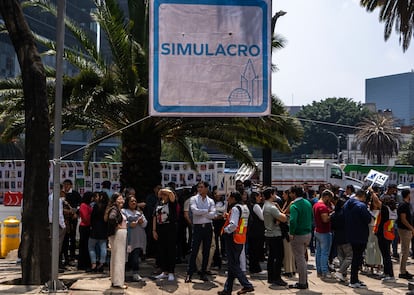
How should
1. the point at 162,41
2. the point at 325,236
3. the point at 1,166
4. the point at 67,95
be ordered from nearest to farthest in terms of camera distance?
1. the point at 162,41
2. the point at 325,236
3. the point at 67,95
4. the point at 1,166

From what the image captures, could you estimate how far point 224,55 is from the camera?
9.84m

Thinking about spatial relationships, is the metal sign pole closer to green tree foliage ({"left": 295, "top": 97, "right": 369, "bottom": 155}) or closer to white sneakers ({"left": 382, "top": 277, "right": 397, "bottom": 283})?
white sneakers ({"left": 382, "top": 277, "right": 397, "bottom": 283})

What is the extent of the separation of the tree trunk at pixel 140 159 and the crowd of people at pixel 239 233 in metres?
1.63

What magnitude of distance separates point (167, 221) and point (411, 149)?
215ft

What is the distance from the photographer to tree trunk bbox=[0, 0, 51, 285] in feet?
31.2

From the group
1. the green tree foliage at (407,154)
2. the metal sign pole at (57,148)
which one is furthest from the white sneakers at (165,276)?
the green tree foliage at (407,154)

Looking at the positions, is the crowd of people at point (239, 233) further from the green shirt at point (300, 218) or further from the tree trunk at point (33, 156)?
the tree trunk at point (33, 156)

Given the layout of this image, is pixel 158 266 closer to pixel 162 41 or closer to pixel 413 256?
pixel 162 41

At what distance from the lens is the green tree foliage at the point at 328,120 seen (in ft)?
302

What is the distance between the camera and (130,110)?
12.5m

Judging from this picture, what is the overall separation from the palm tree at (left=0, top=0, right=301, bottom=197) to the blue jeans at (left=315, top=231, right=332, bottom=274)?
2.54 metres

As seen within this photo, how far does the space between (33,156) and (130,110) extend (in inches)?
131

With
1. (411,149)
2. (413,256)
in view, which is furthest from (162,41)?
(411,149)

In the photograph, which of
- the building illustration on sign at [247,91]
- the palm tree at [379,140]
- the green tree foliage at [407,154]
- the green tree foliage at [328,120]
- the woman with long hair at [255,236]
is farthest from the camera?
the green tree foliage at [328,120]
